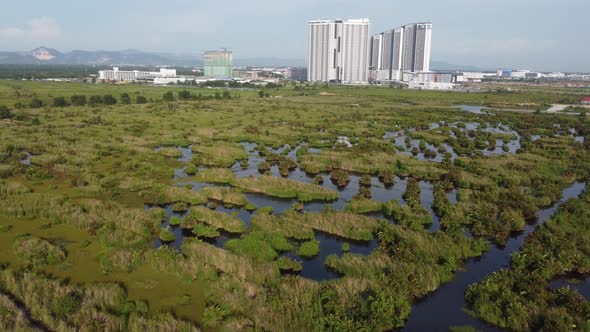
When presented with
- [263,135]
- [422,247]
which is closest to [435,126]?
[263,135]

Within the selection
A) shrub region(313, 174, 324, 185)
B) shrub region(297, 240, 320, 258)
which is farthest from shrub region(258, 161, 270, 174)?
shrub region(297, 240, 320, 258)

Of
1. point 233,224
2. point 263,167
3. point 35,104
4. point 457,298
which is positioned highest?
point 35,104

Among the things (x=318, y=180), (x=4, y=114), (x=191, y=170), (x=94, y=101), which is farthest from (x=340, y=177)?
(x=94, y=101)

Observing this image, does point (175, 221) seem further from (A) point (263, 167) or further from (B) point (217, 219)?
(A) point (263, 167)

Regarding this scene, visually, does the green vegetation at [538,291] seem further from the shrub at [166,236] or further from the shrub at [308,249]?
the shrub at [166,236]

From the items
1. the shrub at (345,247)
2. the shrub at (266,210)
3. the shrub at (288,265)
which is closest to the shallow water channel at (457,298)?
the shrub at (345,247)

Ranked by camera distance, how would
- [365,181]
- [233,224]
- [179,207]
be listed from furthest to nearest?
[365,181], [179,207], [233,224]
